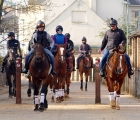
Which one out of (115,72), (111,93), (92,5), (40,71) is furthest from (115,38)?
(92,5)

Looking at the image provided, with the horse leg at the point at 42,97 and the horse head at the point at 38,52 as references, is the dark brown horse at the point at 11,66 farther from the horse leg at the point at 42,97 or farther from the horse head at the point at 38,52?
the horse head at the point at 38,52

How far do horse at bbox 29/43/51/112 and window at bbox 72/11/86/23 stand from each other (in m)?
55.6

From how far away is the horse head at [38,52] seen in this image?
16234 mm

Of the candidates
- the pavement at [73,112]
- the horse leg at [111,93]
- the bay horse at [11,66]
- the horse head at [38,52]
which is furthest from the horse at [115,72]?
the bay horse at [11,66]

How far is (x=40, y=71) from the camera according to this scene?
16.7 metres

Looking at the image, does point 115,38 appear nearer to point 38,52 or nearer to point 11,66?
point 38,52

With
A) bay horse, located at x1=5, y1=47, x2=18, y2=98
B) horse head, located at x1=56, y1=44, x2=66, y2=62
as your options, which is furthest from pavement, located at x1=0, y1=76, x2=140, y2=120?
bay horse, located at x1=5, y1=47, x2=18, y2=98

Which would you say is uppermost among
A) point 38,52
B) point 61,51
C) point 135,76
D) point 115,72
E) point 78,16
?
point 78,16

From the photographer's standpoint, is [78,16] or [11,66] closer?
[11,66]

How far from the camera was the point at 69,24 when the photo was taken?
72125mm

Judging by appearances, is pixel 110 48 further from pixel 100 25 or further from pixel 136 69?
pixel 100 25

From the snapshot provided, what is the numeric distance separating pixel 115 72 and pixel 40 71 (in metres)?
2.56

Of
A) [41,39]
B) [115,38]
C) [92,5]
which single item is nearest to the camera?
[41,39]

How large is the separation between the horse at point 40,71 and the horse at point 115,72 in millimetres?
2136
